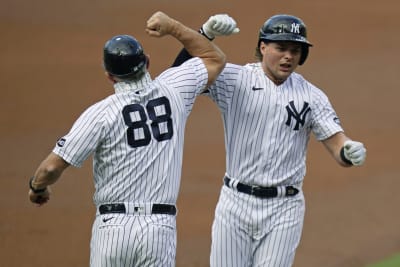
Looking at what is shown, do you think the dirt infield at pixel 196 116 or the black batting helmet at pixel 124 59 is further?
the dirt infield at pixel 196 116

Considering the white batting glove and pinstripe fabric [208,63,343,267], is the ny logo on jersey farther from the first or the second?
the white batting glove

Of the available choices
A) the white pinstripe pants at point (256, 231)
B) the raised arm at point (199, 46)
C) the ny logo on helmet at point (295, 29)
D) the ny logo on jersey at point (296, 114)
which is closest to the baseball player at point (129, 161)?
the raised arm at point (199, 46)

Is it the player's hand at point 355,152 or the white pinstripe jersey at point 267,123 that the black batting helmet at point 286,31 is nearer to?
the white pinstripe jersey at point 267,123

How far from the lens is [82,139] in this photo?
4289mm

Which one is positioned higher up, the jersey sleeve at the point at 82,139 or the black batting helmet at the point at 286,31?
the black batting helmet at the point at 286,31

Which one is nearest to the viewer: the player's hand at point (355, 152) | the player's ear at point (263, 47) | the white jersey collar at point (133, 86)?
the white jersey collar at point (133, 86)

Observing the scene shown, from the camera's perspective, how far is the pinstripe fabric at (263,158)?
16.7ft

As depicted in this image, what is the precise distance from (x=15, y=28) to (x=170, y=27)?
6.12m

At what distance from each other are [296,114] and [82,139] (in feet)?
4.38

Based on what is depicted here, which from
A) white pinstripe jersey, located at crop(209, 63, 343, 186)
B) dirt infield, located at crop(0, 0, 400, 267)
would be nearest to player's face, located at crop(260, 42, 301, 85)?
white pinstripe jersey, located at crop(209, 63, 343, 186)

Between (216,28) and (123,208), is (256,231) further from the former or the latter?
(216,28)

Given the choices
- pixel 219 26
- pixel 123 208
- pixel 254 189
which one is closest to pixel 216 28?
pixel 219 26

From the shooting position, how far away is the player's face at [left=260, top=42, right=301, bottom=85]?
509 cm

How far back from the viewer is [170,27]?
4.61 m
